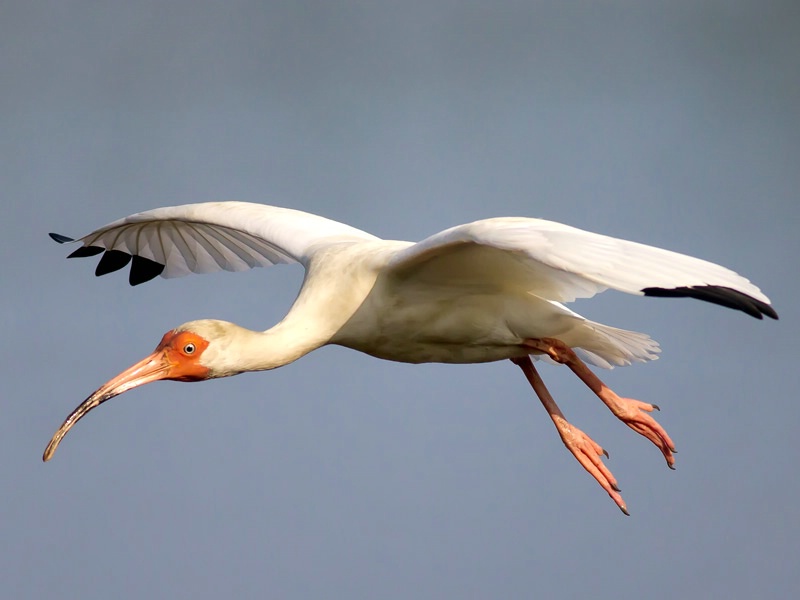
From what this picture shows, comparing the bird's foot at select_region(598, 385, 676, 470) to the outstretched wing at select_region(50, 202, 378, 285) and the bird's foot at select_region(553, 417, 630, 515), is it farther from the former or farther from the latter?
the outstretched wing at select_region(50, 202, 378, 285)

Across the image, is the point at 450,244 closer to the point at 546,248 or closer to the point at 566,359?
the point at 546,248

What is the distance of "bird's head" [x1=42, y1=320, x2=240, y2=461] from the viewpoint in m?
7.30

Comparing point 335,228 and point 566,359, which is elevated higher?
point 335,228

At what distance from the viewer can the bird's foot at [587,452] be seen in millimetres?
8023

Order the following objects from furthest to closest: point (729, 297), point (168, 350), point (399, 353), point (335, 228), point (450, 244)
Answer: point (335, 228) < point (399, 353) < point (168, 350) < point (450, 244) < point (729, 297)

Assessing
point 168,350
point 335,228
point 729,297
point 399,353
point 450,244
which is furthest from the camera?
point 335,228

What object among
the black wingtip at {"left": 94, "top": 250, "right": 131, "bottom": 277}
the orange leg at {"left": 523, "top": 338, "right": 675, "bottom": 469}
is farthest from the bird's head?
the black wingtip at {"left": 94, "top": 250, "right": 131, "bottom": 277}

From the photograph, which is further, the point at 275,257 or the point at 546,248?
the point at 275,257

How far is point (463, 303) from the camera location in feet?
25.0

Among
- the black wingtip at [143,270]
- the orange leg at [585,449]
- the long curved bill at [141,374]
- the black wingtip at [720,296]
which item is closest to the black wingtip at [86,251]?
the black wingtip at [143,270]

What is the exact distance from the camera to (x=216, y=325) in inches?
290

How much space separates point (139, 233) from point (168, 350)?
8.86ft

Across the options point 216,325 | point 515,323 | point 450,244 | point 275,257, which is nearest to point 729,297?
point 450,244

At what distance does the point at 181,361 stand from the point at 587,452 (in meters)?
2.40
